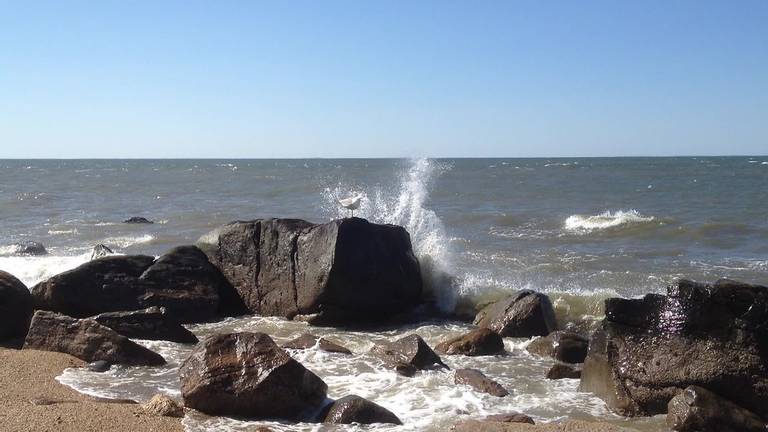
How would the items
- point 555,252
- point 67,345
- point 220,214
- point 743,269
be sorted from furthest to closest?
point 220,214 → point 555,252 → point 743,269 → point 67,345

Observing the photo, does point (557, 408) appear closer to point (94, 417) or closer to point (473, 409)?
point (473, 409)

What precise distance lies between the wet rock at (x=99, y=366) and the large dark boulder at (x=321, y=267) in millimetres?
3582

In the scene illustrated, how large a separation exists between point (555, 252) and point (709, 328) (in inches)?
453

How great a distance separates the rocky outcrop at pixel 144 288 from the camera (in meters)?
12.0

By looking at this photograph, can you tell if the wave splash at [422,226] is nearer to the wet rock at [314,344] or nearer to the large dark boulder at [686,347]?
the wet rock at [314,344]

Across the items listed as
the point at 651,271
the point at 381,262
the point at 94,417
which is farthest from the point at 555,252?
the point at 94,417

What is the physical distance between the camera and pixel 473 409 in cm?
783

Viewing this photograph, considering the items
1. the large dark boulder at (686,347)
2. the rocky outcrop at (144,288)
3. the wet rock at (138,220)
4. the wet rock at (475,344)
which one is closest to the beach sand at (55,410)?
the rocky outcrop at (144,288)

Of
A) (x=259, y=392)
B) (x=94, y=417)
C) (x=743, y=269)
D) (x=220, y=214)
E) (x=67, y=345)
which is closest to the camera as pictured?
(x=94, y=417)

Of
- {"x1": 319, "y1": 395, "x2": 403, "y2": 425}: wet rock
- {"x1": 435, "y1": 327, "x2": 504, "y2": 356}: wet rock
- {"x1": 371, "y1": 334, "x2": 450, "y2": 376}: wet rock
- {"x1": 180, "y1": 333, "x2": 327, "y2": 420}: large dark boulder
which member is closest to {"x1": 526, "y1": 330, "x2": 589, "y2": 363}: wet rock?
{"x1": 435, "y1": 327, "x2": 504, "y2": 356}: wet rock

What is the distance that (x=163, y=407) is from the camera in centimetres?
743

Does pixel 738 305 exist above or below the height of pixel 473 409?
above

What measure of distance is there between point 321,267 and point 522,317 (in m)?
3.20

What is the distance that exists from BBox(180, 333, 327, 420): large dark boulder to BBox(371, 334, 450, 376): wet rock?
4.70 ft
